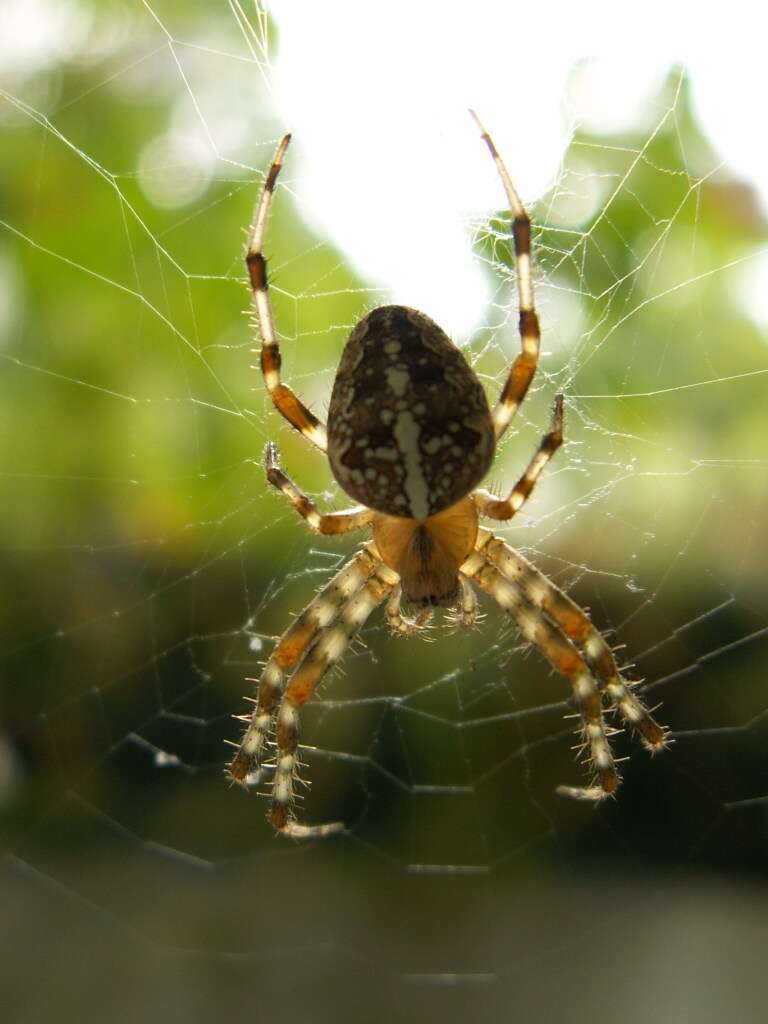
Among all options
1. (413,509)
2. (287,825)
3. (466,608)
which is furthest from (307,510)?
(287,825)

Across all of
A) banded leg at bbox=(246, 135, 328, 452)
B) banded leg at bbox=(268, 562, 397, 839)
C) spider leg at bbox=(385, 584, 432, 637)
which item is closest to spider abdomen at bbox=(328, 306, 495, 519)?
banded leg at bbox=(246, 135, 328, 452)

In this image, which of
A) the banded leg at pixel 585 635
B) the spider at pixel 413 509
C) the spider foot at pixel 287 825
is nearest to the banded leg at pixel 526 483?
the spider at pixel 413 509

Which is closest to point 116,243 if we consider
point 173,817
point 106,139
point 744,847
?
point 106,139

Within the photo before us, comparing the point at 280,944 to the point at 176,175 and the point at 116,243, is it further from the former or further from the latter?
the point at 176,175

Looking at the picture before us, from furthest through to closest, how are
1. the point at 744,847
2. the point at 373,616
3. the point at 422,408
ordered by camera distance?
the point at 744,847
the point at 373,616
the point at 422,408

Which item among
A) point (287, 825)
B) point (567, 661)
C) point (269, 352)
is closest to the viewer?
point (269, 352)

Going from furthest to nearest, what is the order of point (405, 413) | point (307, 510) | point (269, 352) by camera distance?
point (307, 510) → point (269, 352) → point (405, 413)

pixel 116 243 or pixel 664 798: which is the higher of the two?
pixel 116 243

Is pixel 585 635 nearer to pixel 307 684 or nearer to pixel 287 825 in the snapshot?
pixel 307 684
